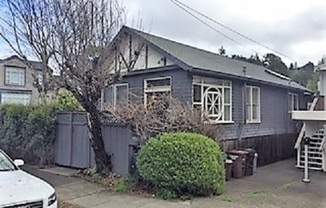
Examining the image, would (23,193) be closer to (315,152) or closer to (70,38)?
(70,38)

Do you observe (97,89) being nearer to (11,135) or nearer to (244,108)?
(11,135)

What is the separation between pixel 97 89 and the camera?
9.60 meters

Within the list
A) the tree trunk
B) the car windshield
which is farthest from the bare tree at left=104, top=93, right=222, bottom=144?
the car windshield

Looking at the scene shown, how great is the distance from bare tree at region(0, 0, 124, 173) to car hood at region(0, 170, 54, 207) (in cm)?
376

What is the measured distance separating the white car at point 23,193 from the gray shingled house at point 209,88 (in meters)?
5.21

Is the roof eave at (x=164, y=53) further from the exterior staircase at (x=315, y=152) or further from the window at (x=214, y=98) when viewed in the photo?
the exterior staircase at (x=315, y=152)

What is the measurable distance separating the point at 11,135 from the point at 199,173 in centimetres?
864

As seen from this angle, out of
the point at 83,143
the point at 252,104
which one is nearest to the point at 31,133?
the point at 83,143

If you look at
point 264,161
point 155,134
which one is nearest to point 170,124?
point 155,134

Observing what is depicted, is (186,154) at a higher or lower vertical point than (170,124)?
lower

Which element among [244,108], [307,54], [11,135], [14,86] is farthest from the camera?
[14,86]

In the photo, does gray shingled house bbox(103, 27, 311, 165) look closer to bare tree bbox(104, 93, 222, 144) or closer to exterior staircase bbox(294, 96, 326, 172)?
bare tree bbox(104, 93, 222, 144)

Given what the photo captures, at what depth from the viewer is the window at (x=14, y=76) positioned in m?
36.6

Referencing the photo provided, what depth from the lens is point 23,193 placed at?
5070 millimetres
